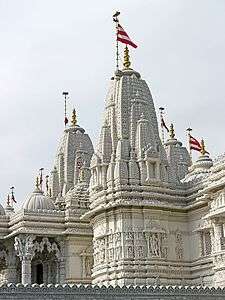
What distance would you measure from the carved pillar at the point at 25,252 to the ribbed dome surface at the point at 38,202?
2.17 meters

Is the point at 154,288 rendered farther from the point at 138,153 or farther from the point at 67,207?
the point at 67,207

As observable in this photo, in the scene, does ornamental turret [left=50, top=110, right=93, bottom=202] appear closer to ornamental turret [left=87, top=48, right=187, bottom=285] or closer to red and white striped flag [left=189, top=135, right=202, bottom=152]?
red and white striped flag [left=189, top=135, right=202, bottom=152]

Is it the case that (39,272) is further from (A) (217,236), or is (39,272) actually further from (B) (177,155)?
(A) (217,236)

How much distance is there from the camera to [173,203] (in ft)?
127

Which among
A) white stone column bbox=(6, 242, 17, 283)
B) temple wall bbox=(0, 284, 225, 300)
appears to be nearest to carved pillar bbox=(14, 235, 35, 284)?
white stone column bbox=(6, 242, 17, 283)

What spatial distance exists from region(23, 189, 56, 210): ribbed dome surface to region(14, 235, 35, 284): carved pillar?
2.17 m

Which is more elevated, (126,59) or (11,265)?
(126,59)

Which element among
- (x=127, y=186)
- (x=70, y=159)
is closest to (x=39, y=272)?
(x=70, y=159)

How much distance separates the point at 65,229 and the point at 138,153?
8610 millimetres

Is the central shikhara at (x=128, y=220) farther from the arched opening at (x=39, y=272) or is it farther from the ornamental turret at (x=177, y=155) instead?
the ornamental turret at (x=177, y=155)

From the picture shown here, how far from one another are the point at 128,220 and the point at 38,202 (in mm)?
9216

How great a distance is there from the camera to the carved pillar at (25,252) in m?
41.6

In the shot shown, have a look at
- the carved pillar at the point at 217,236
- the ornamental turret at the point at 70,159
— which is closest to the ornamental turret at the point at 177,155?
the ornamental turret at the point at 70,159

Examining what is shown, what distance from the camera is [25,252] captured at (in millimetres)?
42125
